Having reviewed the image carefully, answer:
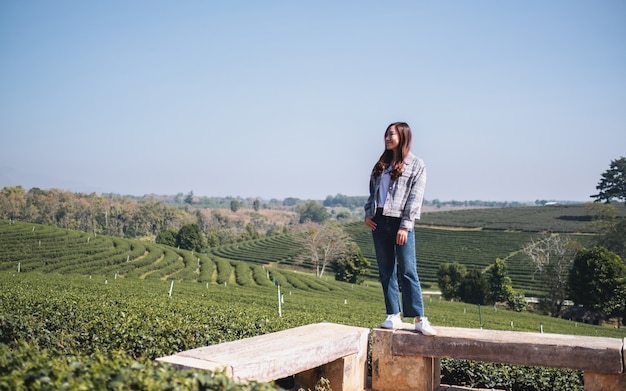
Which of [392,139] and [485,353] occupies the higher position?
[392,139]

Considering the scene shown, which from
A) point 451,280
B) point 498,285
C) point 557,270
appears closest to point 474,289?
point 498,285

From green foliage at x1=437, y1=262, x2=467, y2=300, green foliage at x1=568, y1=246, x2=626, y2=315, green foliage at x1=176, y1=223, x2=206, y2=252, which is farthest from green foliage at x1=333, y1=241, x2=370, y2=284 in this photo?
green foliage at x1=176, y1=223, x2=206, y2=252

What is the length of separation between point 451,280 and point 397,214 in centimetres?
5158

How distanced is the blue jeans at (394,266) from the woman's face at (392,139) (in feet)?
2.07

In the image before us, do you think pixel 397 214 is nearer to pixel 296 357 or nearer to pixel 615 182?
pixel 296 357

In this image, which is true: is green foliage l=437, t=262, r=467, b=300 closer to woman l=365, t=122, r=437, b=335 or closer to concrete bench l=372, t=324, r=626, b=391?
concrete bench l=372, t=324, r=626, b=391

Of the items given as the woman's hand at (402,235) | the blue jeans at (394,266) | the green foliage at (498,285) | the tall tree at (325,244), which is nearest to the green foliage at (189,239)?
the tall tree at (325,244)

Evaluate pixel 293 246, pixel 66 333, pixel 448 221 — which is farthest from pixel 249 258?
pixel 66 333

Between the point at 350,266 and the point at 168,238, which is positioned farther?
the point at 168,238

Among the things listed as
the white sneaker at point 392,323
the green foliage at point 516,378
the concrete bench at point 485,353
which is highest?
the white sneaker at point 392,323

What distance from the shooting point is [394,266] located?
4.99 metres

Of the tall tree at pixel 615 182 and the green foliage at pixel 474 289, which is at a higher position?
the tall tree at pixel 615 182

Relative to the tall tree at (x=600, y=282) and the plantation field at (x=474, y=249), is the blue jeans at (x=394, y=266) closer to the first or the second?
the tall tree at (x=600, y=282)

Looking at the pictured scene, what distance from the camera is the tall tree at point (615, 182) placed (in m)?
85.2
